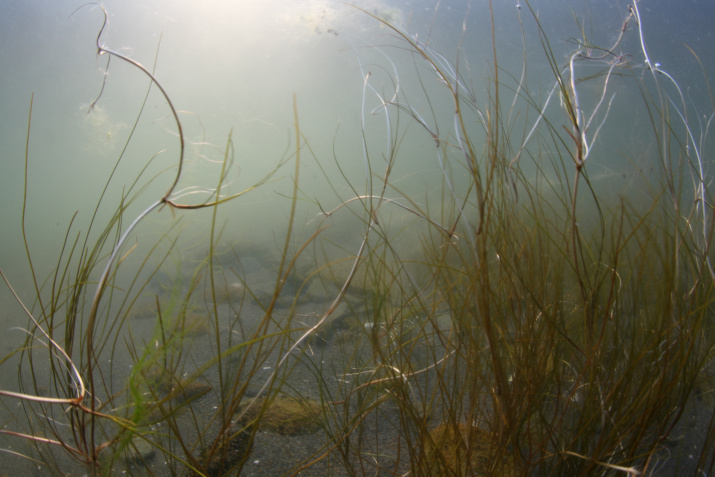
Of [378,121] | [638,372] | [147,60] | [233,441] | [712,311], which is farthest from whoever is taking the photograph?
[378,121]

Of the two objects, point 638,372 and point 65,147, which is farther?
point 65,147

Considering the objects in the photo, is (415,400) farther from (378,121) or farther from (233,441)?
(378,121)

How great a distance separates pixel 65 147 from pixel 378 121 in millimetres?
14077

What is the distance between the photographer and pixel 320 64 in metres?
13.4

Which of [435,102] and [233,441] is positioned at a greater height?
[435,102]

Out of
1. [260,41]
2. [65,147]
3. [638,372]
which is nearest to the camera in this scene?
[638,372]

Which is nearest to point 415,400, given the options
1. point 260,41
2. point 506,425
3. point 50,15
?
point 506,425

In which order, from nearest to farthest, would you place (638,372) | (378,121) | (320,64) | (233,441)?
(638,372)
(233,441)
(320,64)
(378,121)

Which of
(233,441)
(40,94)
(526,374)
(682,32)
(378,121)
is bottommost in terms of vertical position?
(233,441)

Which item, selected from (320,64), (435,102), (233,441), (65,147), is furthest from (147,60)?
(435,102)

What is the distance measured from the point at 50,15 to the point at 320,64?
7.73 meters

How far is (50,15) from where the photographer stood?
34.9ft

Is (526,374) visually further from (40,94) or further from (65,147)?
(65,147)

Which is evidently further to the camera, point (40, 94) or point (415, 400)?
point (40, 94)
